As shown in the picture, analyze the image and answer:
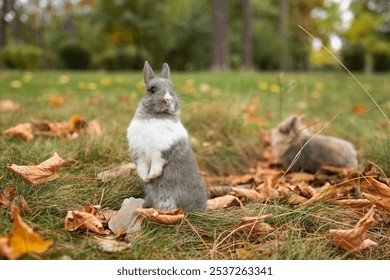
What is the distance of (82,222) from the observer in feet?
6.56

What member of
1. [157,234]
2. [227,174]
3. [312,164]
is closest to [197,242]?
[157,234]

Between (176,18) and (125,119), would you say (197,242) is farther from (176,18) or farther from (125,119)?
(176,18)

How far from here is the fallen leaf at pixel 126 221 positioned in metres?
2.09

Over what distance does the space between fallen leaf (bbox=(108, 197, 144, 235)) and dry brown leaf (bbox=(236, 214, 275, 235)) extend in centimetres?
54

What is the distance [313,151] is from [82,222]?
2602 millimetres

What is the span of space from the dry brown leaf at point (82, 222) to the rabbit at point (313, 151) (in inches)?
81.9

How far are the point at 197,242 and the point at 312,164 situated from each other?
86.0 inches

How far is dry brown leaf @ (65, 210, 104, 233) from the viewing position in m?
1.97

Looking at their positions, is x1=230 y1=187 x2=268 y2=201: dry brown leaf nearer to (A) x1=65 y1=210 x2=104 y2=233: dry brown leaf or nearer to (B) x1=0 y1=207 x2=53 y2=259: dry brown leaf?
(A) x1=65 y1=210 x2=104 y2=233: dry brown leaf

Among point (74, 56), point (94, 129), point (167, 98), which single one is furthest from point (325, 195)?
point (74, 56)

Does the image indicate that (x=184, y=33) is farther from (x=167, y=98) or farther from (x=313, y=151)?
(x=167, y=98)

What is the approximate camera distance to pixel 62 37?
30.0 m

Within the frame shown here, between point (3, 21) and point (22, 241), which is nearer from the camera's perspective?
point (22, 241)

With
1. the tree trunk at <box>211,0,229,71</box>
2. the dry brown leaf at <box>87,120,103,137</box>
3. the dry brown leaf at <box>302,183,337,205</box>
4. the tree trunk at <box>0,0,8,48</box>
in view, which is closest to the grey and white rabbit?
the dry brown leaf at <box>302,183,337,205</box>
